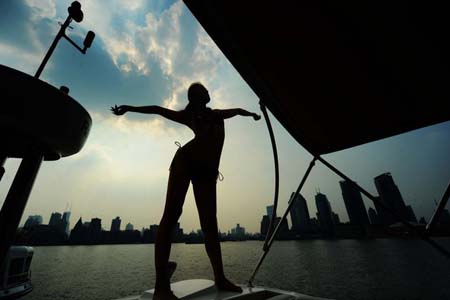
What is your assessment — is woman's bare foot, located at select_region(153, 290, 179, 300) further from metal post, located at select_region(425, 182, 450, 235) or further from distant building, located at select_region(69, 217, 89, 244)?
distant building, located at select_region(69, 217, 89, 244)

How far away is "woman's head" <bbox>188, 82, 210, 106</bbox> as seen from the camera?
Result: 1917 millimetres

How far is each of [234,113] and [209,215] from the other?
1089 mm

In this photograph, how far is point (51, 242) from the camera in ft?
254

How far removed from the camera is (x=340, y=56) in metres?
1.24

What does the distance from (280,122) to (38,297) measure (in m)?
21.6

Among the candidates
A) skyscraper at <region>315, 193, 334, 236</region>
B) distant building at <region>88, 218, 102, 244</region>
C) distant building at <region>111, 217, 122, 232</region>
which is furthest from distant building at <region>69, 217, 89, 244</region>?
skyscraper at <region>315, 193, 334, 236</region>

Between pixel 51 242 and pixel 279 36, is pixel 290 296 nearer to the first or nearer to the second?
pixel 279 36

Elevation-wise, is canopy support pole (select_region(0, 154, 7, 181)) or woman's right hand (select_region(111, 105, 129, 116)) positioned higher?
woman's right hand (select_region(111, 105, 129, 116))

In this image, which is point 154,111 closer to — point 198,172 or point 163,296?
point 198,172

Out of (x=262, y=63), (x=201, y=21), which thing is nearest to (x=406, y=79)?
(x=262, y=63)

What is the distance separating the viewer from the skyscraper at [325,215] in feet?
267

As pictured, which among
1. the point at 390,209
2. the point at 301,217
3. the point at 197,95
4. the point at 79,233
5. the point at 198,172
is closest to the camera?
the point at 198,172

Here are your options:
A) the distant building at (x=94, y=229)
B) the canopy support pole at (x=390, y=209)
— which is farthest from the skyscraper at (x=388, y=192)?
the distant building at (x=94, y=229)

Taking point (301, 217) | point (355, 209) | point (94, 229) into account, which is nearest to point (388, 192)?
point (355, 209)
